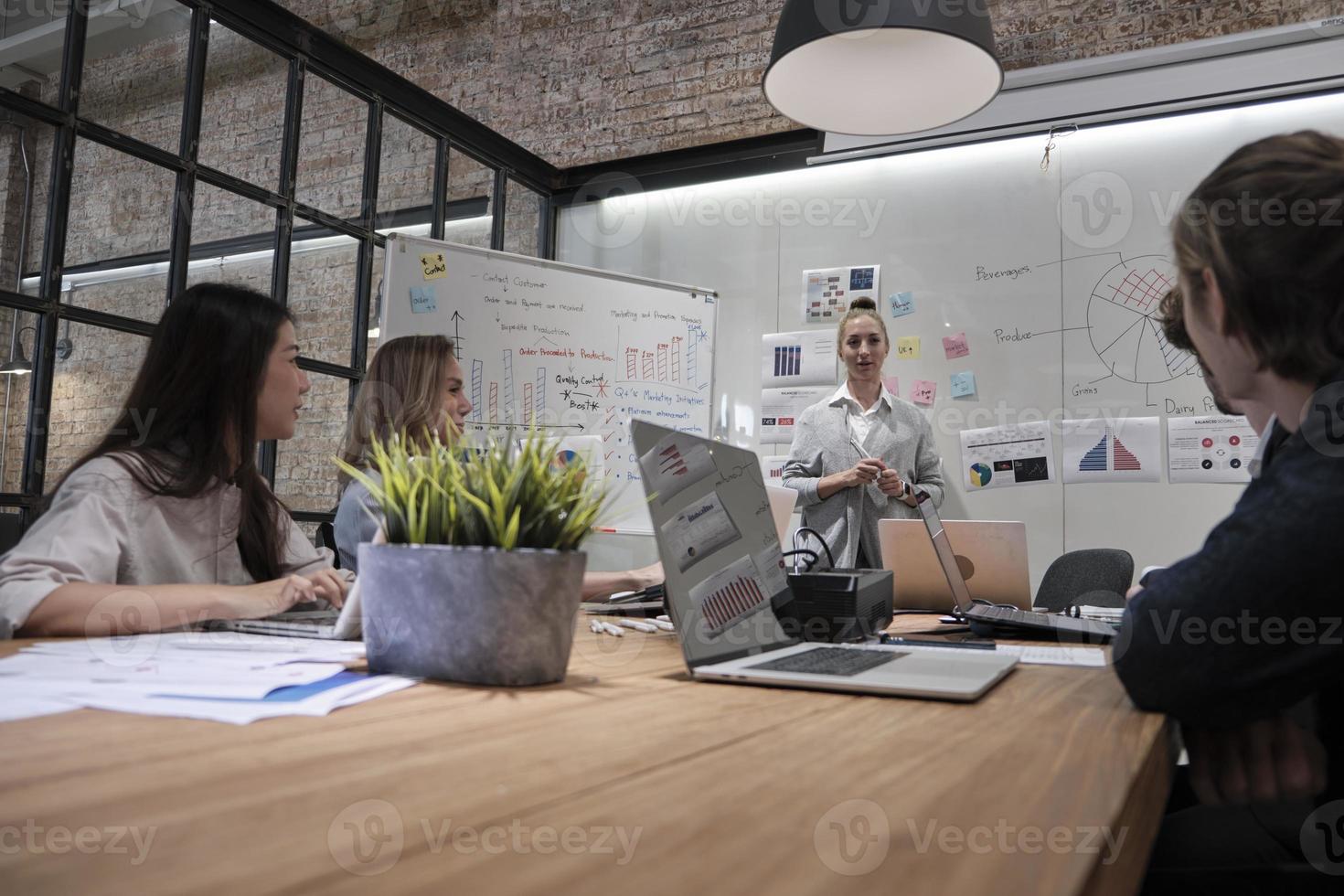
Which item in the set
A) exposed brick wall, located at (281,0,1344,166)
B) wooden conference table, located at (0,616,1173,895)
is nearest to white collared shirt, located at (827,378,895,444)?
exposed brick wall, located at (281,0,1344,166)

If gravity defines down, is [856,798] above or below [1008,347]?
below

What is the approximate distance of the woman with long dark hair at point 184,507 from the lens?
1150 mm

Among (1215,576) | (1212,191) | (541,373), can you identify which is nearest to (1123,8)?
(541,373)

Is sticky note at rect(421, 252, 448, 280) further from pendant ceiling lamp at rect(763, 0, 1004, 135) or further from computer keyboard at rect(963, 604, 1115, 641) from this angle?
computer keyboard at rect(963, 604, 1115, 641)

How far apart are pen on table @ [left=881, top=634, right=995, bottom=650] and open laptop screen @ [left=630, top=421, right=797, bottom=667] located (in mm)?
210

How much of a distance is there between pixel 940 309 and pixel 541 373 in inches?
68.2

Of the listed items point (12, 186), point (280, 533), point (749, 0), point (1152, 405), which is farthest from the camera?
point (749, 0)

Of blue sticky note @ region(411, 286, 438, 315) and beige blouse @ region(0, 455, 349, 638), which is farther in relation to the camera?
blue sticky note @ region(411, 286, 438, 315)

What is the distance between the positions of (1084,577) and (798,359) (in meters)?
1.74

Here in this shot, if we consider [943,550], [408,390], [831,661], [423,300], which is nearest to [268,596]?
[831,661]

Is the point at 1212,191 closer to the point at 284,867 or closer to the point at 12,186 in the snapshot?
the point at 284,867

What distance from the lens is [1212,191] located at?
3.01 ft

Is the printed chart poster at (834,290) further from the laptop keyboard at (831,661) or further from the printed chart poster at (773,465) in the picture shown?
the laptop keyboard at (831,661)

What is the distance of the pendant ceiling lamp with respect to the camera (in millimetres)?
2045
